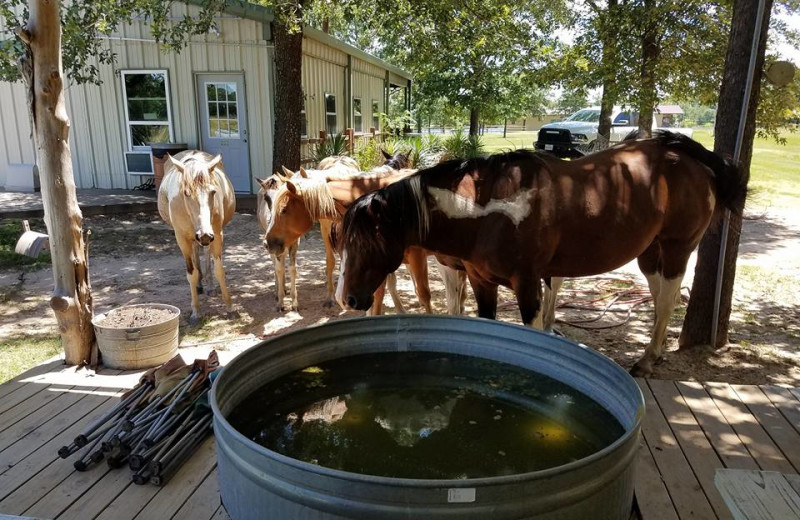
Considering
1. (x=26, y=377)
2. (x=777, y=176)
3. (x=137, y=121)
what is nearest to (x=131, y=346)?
(x=26, y=377)

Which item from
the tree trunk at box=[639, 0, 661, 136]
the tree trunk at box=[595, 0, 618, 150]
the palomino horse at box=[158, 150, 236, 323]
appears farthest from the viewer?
the tree trunk at box=[595, 0, 618, 150]

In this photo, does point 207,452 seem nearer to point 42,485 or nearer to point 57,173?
point 42,485

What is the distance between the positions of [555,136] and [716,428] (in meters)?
17.3

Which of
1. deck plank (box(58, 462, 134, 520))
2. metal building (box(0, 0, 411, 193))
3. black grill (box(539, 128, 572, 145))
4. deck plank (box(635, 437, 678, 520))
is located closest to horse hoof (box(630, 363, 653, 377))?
deck plank (box(635, 437, 678, 520))

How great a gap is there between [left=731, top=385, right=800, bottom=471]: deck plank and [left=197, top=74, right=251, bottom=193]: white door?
1038cm

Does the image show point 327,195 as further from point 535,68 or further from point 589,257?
point 535,68

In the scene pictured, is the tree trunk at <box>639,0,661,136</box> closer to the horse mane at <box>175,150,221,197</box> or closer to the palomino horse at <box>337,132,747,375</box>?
the palomino horse at <box>337,132,747,375</box>

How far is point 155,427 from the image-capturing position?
8.02 feet

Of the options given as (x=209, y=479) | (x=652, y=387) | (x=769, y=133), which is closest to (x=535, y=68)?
(x=769, y=133)

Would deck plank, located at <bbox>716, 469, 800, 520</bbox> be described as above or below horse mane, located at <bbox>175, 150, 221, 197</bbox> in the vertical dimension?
below

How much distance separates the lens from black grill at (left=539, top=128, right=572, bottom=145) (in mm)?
18531

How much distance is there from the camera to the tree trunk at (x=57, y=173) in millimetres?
3432

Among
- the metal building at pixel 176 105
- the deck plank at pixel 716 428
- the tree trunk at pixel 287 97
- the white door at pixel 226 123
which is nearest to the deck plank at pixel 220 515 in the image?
the deck plank at pixel 716 428

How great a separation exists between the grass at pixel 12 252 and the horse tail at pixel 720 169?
7.62m
